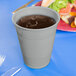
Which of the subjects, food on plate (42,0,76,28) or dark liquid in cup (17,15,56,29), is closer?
dark liquid in cup (17,15,56,29)

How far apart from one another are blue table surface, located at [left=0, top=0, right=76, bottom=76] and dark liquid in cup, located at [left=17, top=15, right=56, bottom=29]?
0.20 meters

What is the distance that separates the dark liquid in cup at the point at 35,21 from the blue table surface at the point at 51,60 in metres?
0.20

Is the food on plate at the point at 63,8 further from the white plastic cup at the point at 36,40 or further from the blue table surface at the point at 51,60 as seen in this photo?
the white plastic cup at the point at 36,40

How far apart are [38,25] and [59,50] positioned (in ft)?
0.81

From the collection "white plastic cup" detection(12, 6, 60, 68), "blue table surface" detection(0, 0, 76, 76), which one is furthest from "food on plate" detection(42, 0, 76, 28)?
"white plastic cup" detection(12, 6, 60, 68)

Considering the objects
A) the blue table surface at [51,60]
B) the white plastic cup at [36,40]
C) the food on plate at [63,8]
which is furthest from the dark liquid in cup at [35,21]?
the food on plate at [63,8]

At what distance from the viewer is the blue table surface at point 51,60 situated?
1.97 feet

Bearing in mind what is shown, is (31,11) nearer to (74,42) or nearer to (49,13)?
(49,13)

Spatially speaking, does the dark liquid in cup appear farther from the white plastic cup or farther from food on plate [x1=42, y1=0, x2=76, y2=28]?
food on plate [x1=42, y1=0, x2=76, y2=28]

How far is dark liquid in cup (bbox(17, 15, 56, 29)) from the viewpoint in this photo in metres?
0.53

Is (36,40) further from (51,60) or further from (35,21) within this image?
(51,60)

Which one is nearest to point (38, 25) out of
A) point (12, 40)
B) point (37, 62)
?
point (37, 62)

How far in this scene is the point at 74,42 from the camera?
755 millimetres

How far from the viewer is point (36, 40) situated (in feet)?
1.67
